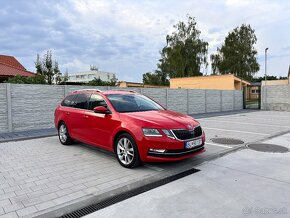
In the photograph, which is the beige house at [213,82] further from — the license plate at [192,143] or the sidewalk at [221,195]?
the license plate at [192,143]

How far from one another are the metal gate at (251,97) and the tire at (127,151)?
66.5 ft

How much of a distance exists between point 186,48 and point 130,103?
116 ft

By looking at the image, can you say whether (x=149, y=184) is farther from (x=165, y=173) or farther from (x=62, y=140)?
(x=62, y=140)

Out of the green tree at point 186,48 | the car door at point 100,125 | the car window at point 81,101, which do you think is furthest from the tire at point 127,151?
the green tree at point 186,48

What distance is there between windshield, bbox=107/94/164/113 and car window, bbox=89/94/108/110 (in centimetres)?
18

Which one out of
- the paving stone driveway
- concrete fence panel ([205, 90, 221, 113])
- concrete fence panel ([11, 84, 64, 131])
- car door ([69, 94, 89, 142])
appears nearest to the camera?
the paving stone driveway

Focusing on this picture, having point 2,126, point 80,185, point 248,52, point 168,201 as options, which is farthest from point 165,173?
point 248,52

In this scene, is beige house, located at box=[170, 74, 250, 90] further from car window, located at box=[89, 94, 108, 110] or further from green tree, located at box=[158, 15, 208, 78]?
car window, located at box=[89, 94, 108, 110]

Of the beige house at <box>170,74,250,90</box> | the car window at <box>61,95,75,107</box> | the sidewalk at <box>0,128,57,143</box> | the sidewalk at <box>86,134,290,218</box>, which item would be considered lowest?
the sidewalk at <box>86,134,290,218</box>

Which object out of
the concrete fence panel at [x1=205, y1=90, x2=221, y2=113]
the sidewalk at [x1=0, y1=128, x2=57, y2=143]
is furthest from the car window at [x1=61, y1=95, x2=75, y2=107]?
the concrete fence panel at [x1=205, y1=90, x2=221, y2=113]

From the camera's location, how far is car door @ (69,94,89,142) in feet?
19.9

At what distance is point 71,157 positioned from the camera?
5.73 metres

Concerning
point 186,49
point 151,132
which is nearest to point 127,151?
point 151,132

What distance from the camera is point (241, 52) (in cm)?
3953
